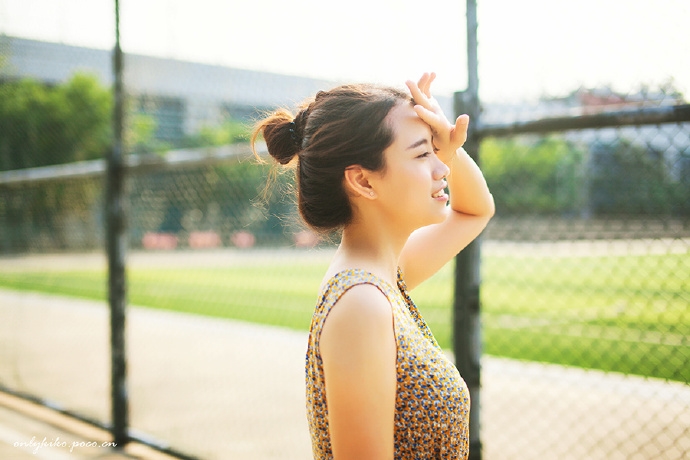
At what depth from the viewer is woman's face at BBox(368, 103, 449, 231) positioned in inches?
A: 60.9

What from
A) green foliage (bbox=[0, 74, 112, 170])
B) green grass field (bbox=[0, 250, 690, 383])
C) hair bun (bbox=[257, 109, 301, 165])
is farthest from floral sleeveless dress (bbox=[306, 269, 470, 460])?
green foliage (bbox=[0, 74, 112, 170])

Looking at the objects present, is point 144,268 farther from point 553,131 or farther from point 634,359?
point 553,131

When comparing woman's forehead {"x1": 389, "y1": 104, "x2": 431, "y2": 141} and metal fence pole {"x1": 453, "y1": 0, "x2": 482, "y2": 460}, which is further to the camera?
metal fence pole {"x1": 453, "y1": 0, "x2": 482, "y2": 460}

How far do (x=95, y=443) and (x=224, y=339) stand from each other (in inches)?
175

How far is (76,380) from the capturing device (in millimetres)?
6305

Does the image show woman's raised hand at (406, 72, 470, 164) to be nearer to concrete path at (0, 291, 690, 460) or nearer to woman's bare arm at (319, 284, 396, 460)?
woman's bare arm at (319, 284, 396, 460)

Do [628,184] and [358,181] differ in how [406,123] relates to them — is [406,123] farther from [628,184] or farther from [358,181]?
[628,184]

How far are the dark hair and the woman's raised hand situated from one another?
0.14 feet

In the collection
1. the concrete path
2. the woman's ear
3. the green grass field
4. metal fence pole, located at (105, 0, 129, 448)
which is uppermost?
the woman's ear

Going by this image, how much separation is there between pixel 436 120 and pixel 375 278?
0.42 m

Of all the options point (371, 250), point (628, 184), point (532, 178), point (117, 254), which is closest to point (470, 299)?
point (371, 250)

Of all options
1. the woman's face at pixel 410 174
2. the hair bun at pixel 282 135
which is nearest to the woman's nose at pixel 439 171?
the woman's face at pixel 410 174

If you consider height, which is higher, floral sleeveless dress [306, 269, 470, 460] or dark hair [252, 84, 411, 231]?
dark hair [252, 84, 411, 231]

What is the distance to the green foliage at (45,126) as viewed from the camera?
683cm
